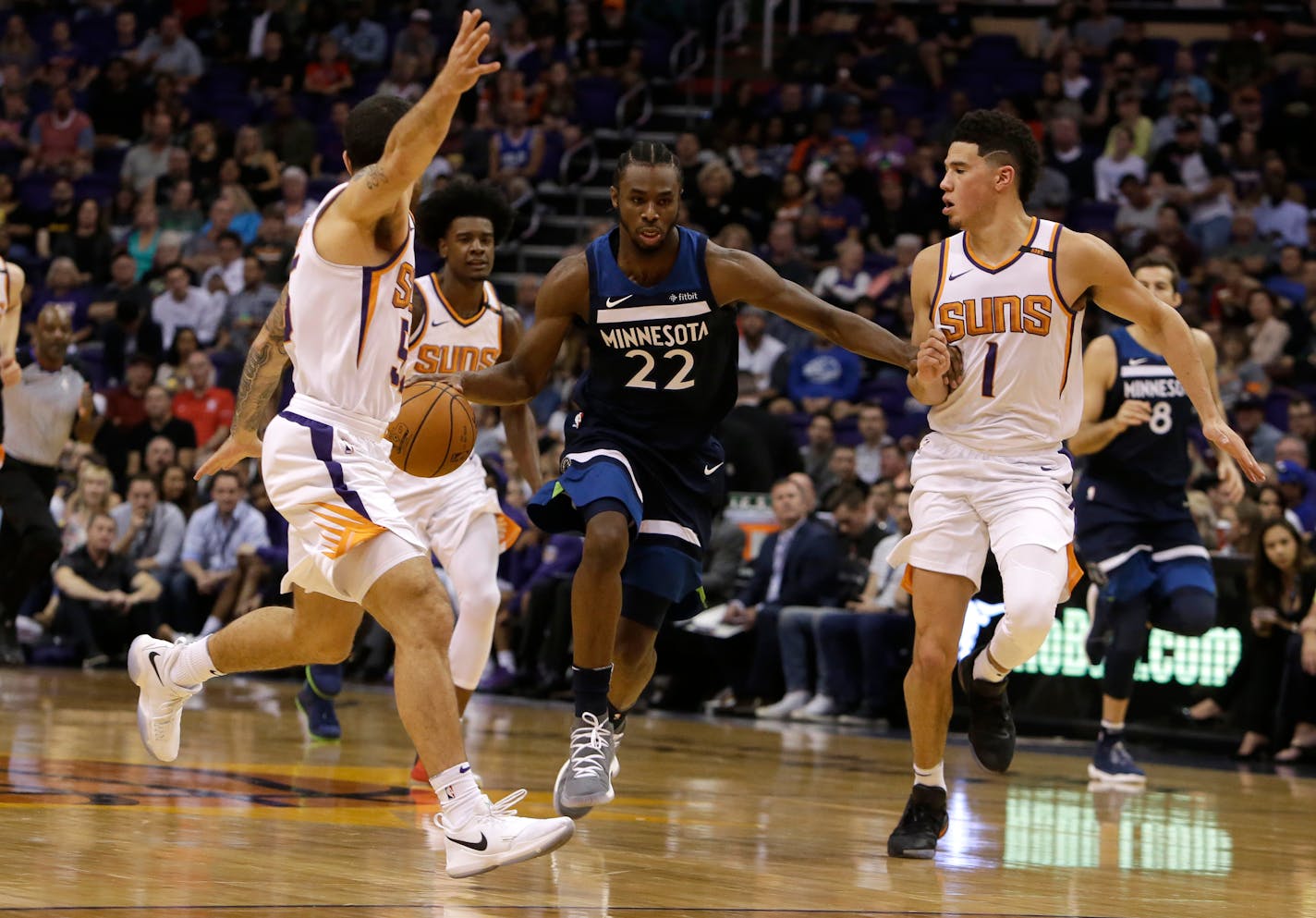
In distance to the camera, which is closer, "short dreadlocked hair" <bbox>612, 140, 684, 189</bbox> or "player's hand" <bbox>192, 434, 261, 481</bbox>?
"player's hand" <bbox>192, 434, 261, 481</bbox>

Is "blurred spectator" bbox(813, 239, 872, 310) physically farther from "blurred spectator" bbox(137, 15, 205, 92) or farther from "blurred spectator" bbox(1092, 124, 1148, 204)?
"blurred spectator" bbox(137, 15, 205, 92)

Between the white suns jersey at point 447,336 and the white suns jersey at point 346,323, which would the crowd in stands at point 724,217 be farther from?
the white suns jersey at point 346,323

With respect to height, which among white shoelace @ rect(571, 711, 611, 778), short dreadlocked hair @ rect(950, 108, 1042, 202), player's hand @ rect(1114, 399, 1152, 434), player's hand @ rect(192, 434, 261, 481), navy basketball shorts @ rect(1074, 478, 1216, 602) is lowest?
white shoelace @ rect(571, 711, 611, 778)

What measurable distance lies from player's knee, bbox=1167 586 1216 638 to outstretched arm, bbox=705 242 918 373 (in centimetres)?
327

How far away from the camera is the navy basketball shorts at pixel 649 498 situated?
5828 millimetres

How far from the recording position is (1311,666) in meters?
9.80

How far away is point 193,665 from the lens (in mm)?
5891

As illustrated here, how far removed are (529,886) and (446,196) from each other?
350 centimetres

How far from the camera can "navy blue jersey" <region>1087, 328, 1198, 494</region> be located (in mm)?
8586

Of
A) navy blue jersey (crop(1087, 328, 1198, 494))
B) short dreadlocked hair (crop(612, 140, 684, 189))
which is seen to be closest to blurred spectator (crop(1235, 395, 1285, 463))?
navy blue jersey (crop(1087, 328, 1198, 494))

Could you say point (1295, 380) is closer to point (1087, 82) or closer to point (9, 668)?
point (1087, 82)

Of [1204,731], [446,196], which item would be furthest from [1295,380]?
[446,196]

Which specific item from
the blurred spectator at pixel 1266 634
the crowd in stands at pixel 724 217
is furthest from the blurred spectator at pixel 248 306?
the blurred spectator at pixel 1266 634

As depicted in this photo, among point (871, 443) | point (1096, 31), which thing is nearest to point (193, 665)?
point (871, 443)
